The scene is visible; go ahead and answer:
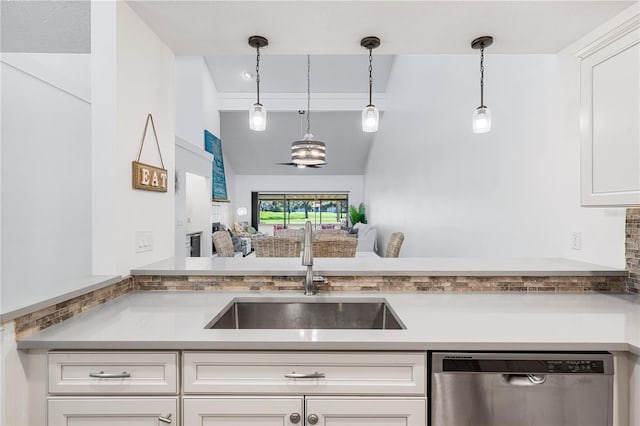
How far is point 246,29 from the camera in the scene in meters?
1.78

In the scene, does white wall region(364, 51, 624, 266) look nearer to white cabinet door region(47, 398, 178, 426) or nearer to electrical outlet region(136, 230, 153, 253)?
white cabinet door region(47, 398, 178, 426)

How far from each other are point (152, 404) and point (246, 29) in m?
1.73

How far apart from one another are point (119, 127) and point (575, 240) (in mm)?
Answer: 2441

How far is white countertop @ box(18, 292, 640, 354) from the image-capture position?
1.09 metres

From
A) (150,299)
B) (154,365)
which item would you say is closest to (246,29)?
(150,299)

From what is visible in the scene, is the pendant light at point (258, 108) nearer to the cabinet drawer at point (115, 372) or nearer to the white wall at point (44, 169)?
the cabinet drawer at point (115, 372)

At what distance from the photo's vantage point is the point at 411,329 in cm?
120

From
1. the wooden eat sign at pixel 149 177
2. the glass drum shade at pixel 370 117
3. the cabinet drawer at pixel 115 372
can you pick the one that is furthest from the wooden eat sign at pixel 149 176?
the glass drum shade at pixel 370 117

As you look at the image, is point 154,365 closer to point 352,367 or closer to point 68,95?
point 352,367

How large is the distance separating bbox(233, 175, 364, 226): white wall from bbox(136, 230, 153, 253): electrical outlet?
824cm

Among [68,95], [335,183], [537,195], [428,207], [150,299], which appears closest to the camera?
[150,299]

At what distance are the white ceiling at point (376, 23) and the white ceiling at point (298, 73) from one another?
4.54m

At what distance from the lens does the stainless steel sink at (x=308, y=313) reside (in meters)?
1.63

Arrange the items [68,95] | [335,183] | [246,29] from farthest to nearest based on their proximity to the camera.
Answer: [335,183] → [68,95] → [246,29]
